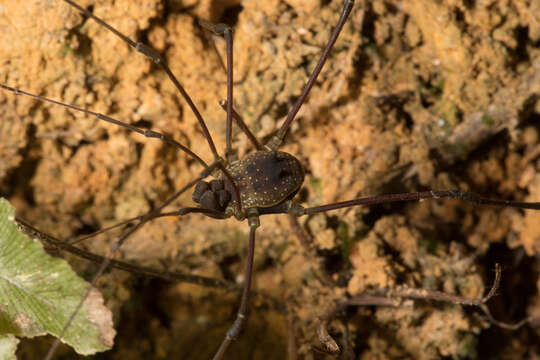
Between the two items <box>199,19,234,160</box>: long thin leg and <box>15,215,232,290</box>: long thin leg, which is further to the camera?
<box>199,19,234,160</box>: long thin leg

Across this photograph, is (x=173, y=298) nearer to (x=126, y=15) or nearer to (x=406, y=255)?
(x=406, y=255)

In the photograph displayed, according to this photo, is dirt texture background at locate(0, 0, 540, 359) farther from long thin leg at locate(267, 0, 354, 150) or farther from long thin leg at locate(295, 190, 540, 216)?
long thin leg at locate(295, 190, 540, 216)

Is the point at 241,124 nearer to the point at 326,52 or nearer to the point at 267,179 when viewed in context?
the point at 267,179

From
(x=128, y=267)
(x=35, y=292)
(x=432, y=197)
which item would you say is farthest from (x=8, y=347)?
(x=432, y=197)

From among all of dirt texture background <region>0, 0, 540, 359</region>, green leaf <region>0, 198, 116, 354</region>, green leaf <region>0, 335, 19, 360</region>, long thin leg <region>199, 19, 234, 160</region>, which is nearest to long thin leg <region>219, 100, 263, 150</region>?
long thin leg <region>199, 19, 234, 160</region>

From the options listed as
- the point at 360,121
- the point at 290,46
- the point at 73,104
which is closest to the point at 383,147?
the point at 360,121
